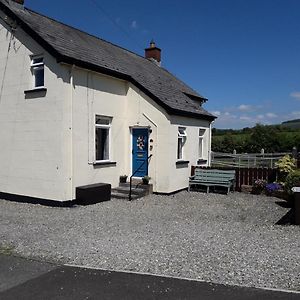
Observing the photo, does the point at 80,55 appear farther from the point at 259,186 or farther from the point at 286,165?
the point at 286,165

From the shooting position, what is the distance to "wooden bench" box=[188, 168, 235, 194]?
48.5ft

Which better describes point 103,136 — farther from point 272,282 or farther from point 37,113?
point 272,282

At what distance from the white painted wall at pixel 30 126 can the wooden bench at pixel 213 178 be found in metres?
5.96

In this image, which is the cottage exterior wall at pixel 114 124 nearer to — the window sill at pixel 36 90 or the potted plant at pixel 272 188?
the window sill at pixel 36 90

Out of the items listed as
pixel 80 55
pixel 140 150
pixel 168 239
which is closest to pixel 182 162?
pixel 140 150

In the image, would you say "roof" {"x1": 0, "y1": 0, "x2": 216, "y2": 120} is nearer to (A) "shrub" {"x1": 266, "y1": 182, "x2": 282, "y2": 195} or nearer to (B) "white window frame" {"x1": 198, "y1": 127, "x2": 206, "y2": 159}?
(B) "white window frame" {"x1": 198, "y1": 127, "x2": 206, "y2": 159}

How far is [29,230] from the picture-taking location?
8.40 m

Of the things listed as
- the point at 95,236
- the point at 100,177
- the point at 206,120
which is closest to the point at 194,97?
the point at 206,120

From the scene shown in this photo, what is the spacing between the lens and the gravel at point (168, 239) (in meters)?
5.75

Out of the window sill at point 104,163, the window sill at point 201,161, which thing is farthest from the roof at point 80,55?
the window sill at point 104,163

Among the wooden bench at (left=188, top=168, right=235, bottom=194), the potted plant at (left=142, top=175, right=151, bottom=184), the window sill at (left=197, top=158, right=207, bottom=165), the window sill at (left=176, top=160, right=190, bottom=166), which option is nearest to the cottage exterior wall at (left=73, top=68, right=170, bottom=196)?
the potted plant at (left=142, top=175, right=151, bottom=184)

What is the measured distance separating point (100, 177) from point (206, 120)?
719 centimetres

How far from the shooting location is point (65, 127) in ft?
38.1

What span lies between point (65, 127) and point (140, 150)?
12.9 ft
